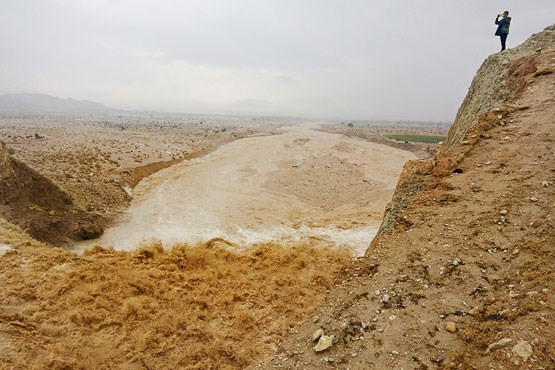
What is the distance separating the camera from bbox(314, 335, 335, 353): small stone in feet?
16.5

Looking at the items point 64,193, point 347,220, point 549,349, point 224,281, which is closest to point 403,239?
point 549,349

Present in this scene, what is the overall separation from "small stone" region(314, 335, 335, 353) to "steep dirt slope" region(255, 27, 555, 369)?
56mm

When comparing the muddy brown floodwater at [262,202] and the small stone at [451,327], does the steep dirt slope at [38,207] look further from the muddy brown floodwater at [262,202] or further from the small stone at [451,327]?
the small stone at [451,327]

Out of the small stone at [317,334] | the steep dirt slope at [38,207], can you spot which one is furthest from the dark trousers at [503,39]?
the steep dirt slope at [38,207]

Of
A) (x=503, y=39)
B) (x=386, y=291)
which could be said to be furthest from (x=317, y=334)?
(x=503, y=39)

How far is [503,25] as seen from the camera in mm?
13375

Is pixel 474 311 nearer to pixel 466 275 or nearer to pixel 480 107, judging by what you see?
pixel 466 275

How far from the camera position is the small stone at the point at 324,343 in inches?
198

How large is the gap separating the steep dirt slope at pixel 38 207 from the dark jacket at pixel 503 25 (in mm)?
20757

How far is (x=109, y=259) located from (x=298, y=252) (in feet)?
24.6

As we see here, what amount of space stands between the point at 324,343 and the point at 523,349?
268 centimetres

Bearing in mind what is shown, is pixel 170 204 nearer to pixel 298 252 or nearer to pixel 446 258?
pixel 298 252

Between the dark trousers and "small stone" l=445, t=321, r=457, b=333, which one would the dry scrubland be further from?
the dark trousers

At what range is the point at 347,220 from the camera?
18.4 m
